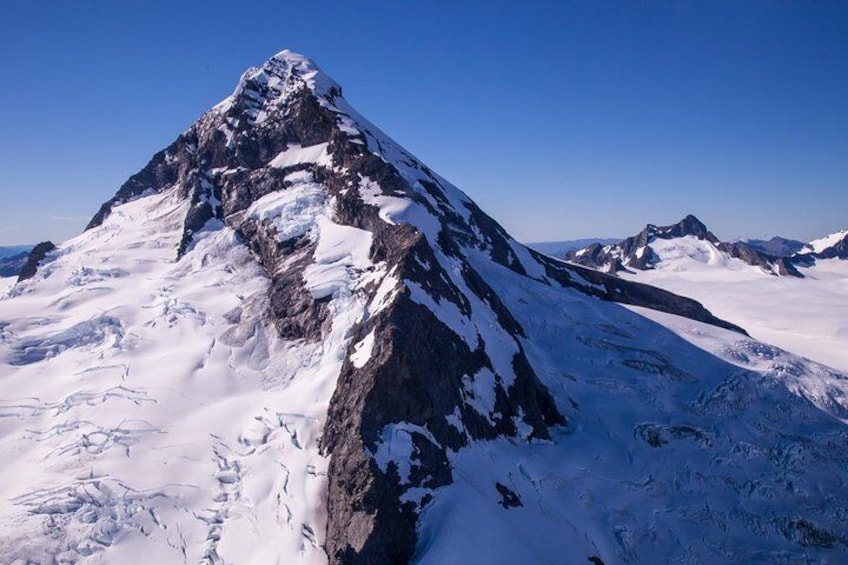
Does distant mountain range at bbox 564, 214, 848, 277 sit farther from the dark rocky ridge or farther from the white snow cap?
the white snow cap

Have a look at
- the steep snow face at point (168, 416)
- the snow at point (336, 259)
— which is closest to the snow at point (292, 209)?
the steep snow face at point (168, 416)

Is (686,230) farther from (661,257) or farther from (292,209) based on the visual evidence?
(292,209)

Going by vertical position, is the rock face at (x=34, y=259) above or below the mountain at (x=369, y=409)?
above

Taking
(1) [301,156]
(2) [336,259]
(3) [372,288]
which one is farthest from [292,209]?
(3) [372,288]

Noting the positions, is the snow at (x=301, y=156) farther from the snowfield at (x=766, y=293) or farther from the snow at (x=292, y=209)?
the snowfield at (x=766, y=293)

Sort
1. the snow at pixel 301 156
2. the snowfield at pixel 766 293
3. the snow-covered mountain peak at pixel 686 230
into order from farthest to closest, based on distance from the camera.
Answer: the snow-covered mountain peak at pixel 686 230, the snowfield at pixel 766 293, the snow at pixel 301 156
